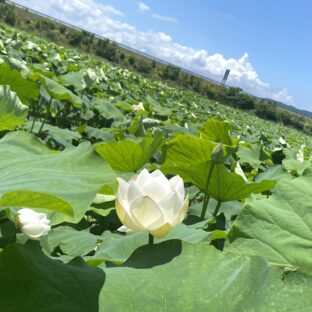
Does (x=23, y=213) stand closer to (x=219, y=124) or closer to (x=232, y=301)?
(x=232, y=301)

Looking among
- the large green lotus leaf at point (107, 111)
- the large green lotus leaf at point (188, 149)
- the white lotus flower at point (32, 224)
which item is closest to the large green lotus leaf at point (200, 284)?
the white lotus flower at point (32, 224)

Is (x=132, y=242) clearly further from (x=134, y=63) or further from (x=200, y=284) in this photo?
(x=134, y=63)

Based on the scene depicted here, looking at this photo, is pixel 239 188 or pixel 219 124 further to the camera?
pixel 219 124

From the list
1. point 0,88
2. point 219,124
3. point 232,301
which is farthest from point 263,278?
point 219,124

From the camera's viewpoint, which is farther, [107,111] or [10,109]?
[107,111]

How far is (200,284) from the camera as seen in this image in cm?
69

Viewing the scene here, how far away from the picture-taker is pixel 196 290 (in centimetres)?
68

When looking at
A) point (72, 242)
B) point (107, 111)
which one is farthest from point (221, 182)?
point (107, 111)

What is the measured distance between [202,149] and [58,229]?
58 centimetres

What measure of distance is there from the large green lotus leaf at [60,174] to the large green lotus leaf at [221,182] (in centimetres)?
36

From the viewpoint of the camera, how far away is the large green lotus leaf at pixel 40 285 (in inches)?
23.6

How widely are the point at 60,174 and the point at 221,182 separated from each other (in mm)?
592

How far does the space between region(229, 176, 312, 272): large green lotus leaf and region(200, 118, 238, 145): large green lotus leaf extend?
1.31 m

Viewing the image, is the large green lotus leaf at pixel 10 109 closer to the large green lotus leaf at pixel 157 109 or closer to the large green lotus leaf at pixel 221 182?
the large green lotus leaf at pixel 221 182
